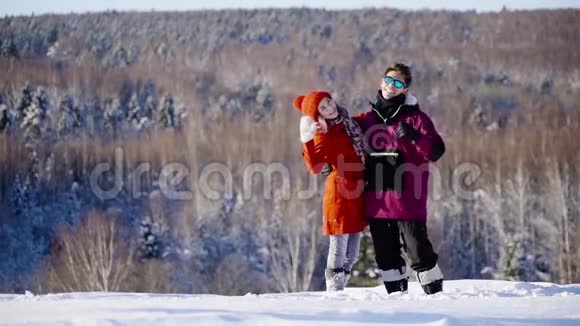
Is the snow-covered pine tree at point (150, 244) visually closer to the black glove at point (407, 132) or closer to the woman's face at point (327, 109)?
the woman's face at point (327, 109)

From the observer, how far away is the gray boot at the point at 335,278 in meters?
5.32

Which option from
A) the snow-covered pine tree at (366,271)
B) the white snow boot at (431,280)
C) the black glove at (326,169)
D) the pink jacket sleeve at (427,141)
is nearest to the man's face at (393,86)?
the pink jacket sleeve at (427,141)

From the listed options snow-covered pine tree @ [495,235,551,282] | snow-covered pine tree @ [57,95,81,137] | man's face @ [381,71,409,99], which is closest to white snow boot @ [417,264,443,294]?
man's face @ [381,71,409,99]

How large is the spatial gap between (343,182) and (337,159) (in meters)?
0.15

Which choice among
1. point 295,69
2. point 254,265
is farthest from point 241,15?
point 254,265

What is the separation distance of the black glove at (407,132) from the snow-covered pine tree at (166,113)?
2533 inches

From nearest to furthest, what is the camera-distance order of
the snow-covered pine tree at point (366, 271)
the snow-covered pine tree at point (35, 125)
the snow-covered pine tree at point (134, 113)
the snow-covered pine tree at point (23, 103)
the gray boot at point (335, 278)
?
1. the gray boot at point (335, 278)
2. the snow-covered pine tree at point (366, 271)
3. the snow-covered pine tree at point (35, 125)
4. the snow-covered pine tree at point (23, 103)
5. the snow-covered pine tree at point (134, 113)

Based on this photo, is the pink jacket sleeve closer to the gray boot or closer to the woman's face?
the woman's face

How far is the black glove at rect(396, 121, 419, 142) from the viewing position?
16.1 feet

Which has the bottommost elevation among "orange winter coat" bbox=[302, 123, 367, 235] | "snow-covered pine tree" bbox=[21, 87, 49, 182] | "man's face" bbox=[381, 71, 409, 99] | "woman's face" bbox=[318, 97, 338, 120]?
"orange winter coat" bbox=[302, 123, 367, 235]

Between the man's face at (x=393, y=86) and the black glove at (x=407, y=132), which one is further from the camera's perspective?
the man's face at (x=393, y=86)

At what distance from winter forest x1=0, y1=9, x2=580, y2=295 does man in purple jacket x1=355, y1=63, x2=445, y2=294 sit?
19963 mm

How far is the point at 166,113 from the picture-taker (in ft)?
234

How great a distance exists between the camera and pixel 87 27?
335ft
